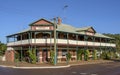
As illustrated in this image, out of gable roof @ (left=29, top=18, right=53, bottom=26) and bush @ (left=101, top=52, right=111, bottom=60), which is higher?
gable roof @ (left=29, top=18, right=53, bottom=26)

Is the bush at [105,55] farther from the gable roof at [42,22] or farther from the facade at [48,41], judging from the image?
the gable roof at [42,22]

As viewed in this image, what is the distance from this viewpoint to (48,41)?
4016cm

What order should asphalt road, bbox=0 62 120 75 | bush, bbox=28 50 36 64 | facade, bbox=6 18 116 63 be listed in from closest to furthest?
asphalt road, bbox=0 62 120 75 → bush, bbox=28 50 36 64 → facade, bbox=6 18 116 63

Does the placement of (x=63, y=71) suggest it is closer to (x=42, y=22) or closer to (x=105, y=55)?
(x=42, y=22)

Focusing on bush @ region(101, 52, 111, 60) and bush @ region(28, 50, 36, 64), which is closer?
bush @ region(28, 50, 36, 64)

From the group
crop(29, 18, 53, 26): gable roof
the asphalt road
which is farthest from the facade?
the asphalt road

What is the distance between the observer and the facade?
40.1 metres

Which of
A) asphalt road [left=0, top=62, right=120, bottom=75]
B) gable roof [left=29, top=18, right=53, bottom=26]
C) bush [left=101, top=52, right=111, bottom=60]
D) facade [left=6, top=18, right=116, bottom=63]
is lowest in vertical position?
asphalt road [left=0, top=62, right=120, bottom=75]

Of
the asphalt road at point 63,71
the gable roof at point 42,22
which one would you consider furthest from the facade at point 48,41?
the asphalt road at point 63,71

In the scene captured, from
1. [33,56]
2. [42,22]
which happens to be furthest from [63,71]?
[42,22]

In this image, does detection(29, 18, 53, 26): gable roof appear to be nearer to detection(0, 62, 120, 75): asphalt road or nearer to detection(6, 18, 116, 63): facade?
detection(6, 18, 116, 63): facade

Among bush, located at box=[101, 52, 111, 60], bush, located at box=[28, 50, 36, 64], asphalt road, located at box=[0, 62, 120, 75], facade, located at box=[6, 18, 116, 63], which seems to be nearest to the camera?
asphalt road, located at box=[0, 62, 120, 75]

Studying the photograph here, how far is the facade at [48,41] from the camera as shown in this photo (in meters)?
40.1

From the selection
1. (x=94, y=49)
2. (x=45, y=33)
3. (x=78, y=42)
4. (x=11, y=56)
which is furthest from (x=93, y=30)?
(x=11, y=56)
